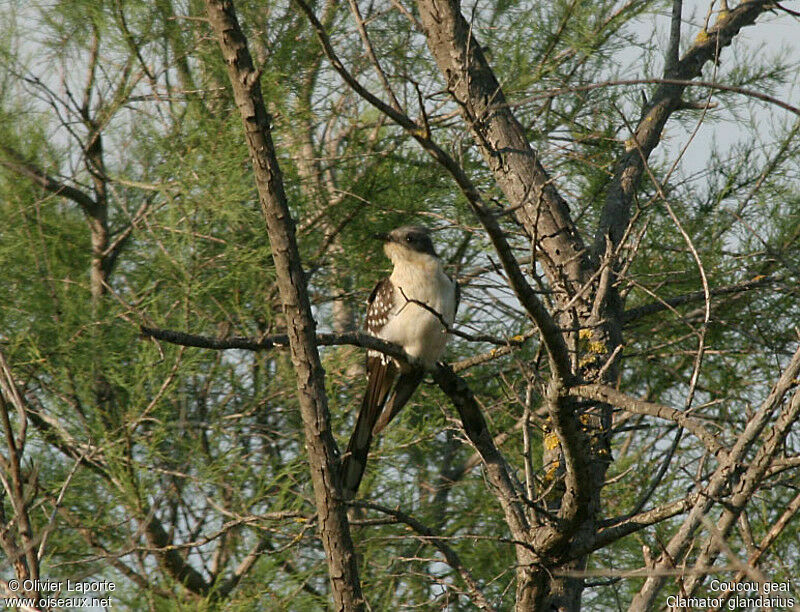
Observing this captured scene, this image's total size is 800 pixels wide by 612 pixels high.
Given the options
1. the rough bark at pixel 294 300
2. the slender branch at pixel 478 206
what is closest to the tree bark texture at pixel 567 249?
the slender branch at pixel 478 206

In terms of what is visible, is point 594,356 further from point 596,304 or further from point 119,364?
point 119,364

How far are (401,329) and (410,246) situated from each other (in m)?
0.40

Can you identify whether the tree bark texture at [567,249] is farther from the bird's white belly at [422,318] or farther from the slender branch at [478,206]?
the bird's white belly at [422,318]

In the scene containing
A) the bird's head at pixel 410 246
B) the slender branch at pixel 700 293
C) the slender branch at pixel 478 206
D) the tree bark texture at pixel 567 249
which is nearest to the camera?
the slender branch at pixel 478 206

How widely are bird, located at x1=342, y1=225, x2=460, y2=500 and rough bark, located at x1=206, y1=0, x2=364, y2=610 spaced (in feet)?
3.68

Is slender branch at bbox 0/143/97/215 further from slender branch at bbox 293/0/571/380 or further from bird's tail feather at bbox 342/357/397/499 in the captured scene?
slender branch at bbox 293/0/571/380

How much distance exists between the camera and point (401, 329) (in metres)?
3.74

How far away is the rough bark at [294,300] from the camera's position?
7.16 feet

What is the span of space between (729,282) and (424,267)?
64.7 inches

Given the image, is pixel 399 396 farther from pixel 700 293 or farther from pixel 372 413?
pixel 700 293

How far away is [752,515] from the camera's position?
4.71 meters

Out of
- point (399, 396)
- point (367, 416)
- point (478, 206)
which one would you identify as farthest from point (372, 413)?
point (478, 206)

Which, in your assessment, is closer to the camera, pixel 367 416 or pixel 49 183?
pixel 367 416

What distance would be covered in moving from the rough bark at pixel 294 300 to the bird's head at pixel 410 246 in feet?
5.10
